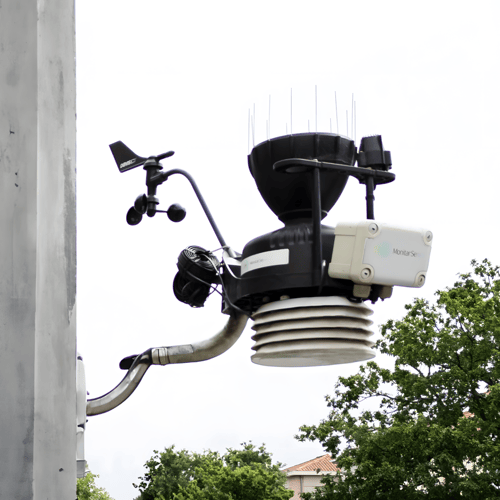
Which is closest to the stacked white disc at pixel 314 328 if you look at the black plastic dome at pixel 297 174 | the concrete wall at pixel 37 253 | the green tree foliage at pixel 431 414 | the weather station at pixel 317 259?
the weather station at pixel 317 259

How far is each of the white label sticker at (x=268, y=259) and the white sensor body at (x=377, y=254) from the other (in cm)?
20

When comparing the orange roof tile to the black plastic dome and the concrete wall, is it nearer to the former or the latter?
the black plastic dome

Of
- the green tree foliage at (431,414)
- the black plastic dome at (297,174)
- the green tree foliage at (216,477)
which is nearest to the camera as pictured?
the black plastic dome at (297,174)

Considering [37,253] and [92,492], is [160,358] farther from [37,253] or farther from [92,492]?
[92,492]

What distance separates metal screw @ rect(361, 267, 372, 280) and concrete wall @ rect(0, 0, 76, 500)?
1496 millimetres

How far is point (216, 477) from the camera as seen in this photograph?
32.3m

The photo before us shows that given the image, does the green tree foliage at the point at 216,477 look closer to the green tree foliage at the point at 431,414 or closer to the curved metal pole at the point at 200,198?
the green tree foliage at the point at 431,414

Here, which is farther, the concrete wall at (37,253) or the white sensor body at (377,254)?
the white sensor body at (377,254)

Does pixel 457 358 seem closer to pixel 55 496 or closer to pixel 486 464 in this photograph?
pixel 486 464

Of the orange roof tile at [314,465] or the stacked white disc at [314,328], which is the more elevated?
the orange roof tile at [314,465]

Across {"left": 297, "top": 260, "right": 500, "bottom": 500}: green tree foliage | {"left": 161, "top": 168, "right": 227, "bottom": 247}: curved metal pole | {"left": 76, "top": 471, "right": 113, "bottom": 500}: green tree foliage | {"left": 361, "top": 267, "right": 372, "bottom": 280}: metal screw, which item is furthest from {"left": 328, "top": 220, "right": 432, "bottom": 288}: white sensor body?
{"left": 76, "top": 471, "right": 113, "bottom": 500}: green tree foliage

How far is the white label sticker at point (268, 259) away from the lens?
3113 millimetres

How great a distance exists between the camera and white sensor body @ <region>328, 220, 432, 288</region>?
116 inches

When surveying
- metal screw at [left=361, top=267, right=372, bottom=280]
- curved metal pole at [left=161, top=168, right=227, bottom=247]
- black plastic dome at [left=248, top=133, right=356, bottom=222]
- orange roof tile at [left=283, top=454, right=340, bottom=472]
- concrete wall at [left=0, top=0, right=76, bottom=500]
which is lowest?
concrete wall at [left=0, top=0, right=76, bottom=500]
